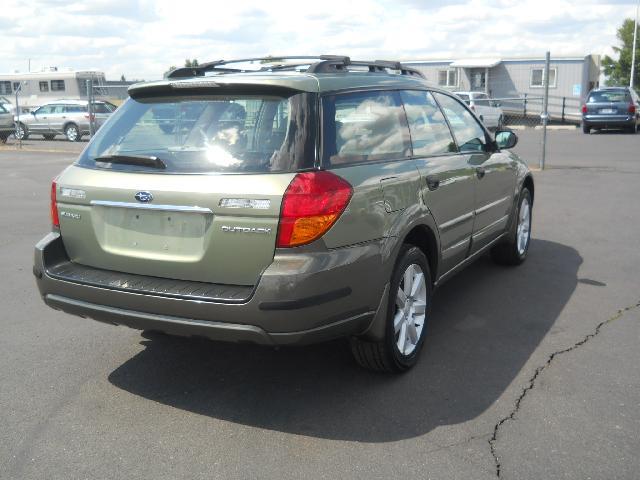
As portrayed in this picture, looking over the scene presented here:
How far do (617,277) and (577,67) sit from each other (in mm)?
33308

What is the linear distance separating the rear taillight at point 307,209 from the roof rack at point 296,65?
86 cm

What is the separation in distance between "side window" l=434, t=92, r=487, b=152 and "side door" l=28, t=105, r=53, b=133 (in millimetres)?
25329

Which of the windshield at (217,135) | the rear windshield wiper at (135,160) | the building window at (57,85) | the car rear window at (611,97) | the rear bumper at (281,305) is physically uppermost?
the building window at (57,85)

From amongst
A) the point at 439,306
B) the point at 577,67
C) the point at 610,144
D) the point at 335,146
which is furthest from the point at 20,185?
the point at 577,67

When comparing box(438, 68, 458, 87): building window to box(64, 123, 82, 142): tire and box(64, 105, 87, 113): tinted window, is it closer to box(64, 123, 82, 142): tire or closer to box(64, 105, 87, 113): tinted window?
box(64, 105, 87, 113): tinted window

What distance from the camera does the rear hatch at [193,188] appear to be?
3.30m

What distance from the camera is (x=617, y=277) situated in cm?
610

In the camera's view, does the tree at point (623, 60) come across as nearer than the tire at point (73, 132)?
No

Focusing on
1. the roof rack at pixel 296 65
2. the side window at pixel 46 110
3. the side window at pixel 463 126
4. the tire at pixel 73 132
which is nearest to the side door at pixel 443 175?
the side window at pixel 463 126

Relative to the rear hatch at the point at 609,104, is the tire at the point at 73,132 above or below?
below

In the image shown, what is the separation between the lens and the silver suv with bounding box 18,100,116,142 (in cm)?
2672

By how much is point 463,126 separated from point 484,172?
1.26ft

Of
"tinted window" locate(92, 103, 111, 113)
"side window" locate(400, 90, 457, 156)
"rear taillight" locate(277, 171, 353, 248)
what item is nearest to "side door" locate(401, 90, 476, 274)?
"side window" locate(400, 90, 457, 156)

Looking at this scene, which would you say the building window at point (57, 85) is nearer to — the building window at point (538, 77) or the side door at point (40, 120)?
the side door at point (40, 120)
